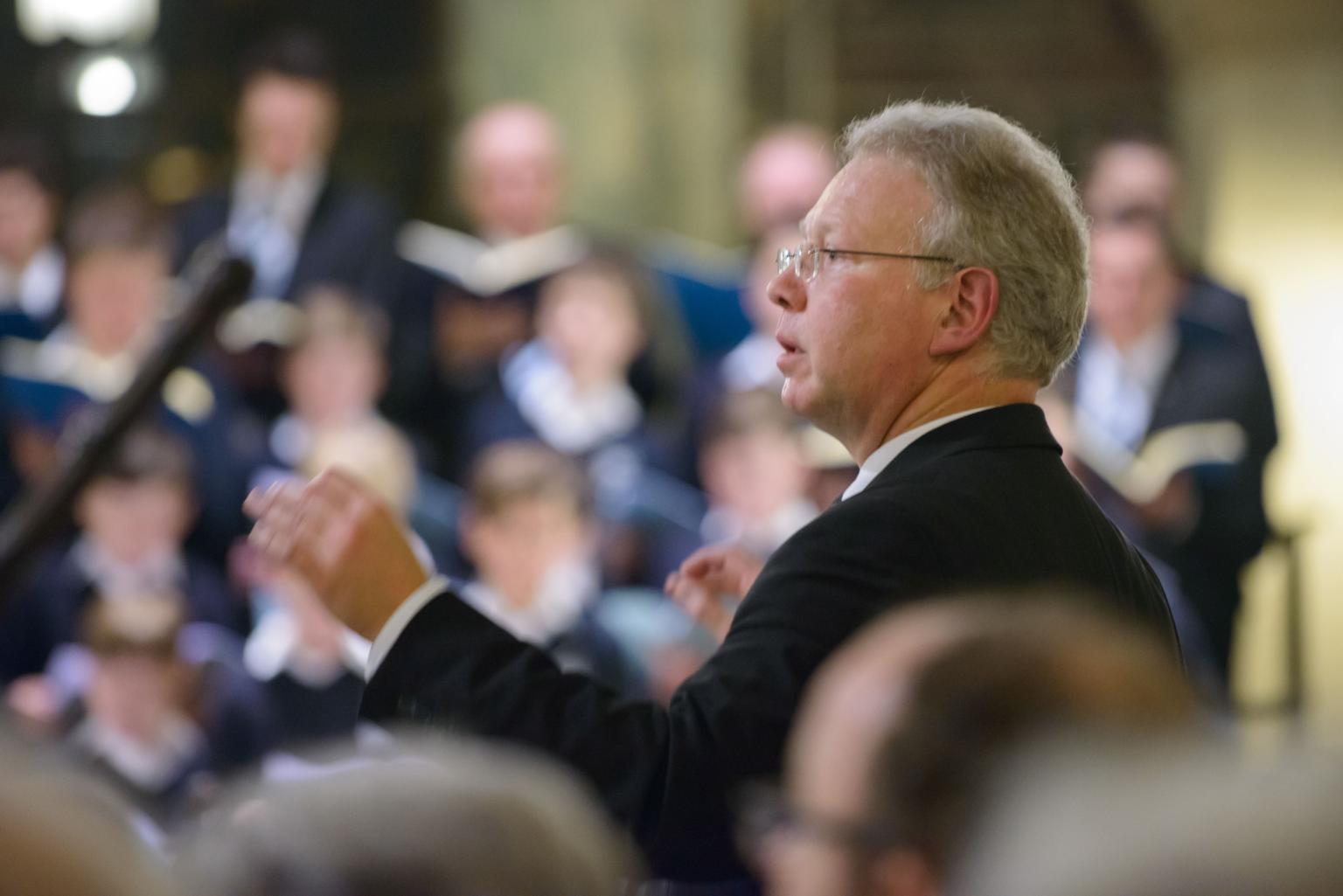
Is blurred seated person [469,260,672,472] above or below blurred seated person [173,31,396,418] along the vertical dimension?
below

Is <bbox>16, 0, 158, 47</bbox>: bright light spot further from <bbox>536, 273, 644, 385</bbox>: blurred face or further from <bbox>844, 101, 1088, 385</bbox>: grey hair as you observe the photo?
<bbox>844, 101, 1088, 385</bbox>: grey hair

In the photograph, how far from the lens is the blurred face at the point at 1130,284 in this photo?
17.1ft

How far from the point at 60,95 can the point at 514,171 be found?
8.41 ft

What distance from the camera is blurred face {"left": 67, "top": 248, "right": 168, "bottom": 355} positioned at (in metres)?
Result: 5.41

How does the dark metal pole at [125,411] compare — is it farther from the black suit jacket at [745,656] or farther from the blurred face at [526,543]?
the blurred face at [526,543]

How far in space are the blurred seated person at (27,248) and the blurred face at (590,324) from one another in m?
1.33

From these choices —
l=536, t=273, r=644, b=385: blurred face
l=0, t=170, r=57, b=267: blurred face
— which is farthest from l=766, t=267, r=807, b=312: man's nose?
l=0, t=170, r=57, b=267: blurred face

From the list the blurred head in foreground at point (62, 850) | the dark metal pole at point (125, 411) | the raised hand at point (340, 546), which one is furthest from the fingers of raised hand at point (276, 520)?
the dark metal pole at point (125, 411)

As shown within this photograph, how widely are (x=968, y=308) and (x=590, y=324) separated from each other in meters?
3.50

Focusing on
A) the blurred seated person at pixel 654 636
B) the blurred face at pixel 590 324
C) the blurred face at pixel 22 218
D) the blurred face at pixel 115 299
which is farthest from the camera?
the blurred face at pixel 22 218

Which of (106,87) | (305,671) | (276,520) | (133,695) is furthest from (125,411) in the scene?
(106,87)

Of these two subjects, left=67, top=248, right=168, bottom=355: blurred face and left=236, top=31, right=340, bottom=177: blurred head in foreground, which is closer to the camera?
left=67, top=248, right=168, bottom=355: blurred face

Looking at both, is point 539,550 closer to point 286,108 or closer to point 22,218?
point 286,108

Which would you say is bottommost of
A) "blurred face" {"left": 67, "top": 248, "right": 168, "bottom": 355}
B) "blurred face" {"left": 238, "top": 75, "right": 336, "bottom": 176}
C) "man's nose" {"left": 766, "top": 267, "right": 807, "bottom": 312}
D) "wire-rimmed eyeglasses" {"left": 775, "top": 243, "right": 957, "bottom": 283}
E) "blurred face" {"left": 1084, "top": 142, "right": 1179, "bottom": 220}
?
"blurred face" {"left": 67, "top": 248, "right": 168, "bottom": 355}
